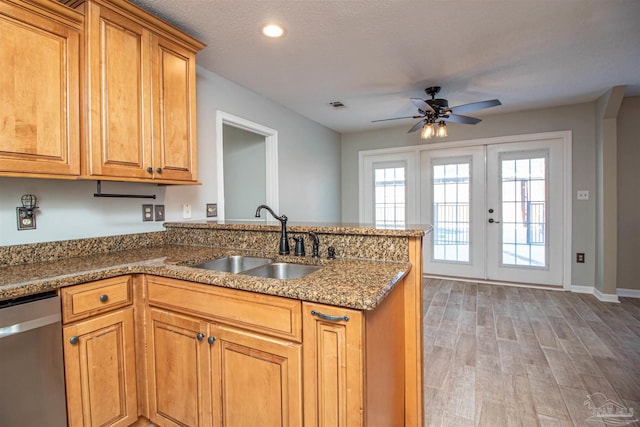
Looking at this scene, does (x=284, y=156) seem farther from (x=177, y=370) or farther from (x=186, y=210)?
(x=177, y=370)

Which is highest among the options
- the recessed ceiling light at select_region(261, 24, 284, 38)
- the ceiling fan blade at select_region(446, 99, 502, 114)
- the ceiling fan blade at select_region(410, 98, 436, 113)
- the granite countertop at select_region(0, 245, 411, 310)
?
the recessed ceiling light at select_region(261, 24, 284, 38)

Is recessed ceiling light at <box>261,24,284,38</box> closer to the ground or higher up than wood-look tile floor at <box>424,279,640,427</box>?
higher up

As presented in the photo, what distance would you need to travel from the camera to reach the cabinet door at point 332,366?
1.02 meters

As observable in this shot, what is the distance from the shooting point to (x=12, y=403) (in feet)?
3.85

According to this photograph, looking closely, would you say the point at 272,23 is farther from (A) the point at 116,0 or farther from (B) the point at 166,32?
(A) the point at 116,0

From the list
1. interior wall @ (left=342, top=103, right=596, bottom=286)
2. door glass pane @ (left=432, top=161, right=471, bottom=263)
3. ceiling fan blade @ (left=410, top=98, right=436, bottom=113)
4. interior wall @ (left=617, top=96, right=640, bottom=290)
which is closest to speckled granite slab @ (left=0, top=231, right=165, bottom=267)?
ceiling fan blade @ (left=410, top=98, right=436, bottom=113)

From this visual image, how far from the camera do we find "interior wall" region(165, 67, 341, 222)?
8.66 ft

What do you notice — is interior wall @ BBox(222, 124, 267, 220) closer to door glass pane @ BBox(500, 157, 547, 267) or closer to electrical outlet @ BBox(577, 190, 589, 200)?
door glass pane @ BBox(500, 157, 547, 267)

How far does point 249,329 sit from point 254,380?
0.66 ft

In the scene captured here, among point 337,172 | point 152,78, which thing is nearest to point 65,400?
point 152,78

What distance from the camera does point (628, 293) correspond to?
12.3ft

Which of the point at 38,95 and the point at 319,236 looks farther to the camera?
the point at 319,236

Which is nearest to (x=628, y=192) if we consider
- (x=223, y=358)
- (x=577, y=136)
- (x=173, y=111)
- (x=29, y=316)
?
(x=577, y=136)

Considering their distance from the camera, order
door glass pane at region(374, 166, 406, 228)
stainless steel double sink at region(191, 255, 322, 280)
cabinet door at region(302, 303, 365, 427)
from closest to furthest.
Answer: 1. cabinet door at region(302, 303, 365, 427)
2. stainless steel double sink at region(191, 255, 322, 280)
3. door glass pane at region(374, 166, 406, 228)
